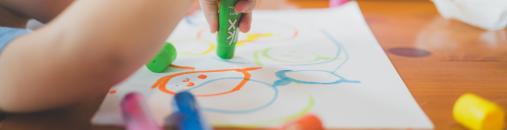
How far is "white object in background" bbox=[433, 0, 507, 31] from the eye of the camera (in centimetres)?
61

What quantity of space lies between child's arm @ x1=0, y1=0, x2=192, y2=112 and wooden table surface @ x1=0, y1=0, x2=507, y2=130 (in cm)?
3

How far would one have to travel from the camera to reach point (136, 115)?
34 cm

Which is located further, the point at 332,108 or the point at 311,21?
Answer: the point at 311,21

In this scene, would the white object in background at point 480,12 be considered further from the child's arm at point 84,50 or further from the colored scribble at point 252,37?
the child's arm at point 84,50

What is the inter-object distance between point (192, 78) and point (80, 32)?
0.47 feet

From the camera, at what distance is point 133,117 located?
0.34 metres

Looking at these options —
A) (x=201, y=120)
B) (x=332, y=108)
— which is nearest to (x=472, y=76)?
(x=332, y=108)

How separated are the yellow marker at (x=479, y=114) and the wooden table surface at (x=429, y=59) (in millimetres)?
12

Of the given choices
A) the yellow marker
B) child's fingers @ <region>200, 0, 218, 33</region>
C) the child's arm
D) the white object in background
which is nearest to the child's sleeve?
the child's arm

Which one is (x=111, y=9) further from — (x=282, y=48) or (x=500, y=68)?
(x=500, y=68)

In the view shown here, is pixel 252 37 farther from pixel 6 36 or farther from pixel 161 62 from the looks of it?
pixel 6 36

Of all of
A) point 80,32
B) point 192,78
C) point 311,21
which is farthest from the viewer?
point 311,21

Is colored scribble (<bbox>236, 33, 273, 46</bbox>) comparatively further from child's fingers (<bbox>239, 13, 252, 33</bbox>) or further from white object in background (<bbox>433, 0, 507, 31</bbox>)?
white object in background (<bbox>433, 0, 507, 31</bbox>)

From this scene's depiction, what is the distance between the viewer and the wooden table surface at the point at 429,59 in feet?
1.24
